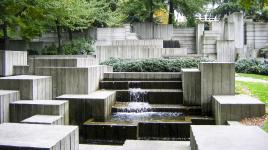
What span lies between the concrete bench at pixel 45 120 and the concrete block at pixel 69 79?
2531 mm

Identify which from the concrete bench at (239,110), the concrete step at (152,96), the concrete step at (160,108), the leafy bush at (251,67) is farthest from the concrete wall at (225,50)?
the concrete bench at (239,110)

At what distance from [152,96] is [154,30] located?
14225 millimetres

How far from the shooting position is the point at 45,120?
9.03 m

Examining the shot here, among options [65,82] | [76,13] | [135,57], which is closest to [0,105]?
[65,82]

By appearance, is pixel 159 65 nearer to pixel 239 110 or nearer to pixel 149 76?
pixel 149 76

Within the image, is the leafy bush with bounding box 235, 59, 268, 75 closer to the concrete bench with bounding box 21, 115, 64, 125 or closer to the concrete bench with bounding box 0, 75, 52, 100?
the concrete bench with bounding box 0, 75, 52, 100

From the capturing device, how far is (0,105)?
31.2 ft

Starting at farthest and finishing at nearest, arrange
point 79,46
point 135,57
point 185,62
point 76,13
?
point 79,46 < point 76,13 < point 135,57 < point 185,62

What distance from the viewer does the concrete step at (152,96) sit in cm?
1262

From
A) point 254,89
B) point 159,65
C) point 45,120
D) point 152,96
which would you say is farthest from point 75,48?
point 45,120

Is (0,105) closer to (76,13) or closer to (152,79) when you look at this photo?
(152,79)

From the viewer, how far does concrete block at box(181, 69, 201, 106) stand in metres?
12.3

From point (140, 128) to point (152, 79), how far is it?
4379mm

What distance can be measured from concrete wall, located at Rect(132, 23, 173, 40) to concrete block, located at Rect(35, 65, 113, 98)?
14.3 metres
